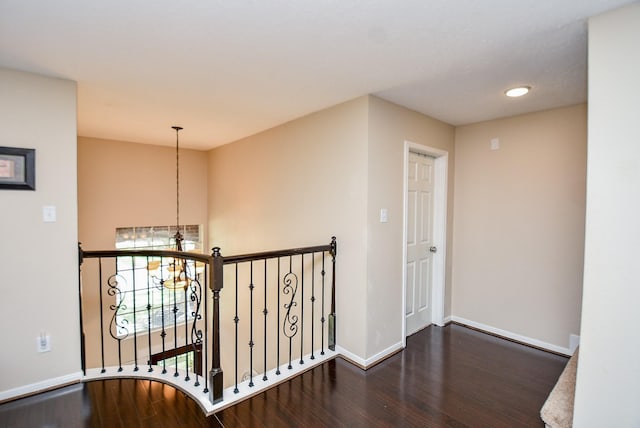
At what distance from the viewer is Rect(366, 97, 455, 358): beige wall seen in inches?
109

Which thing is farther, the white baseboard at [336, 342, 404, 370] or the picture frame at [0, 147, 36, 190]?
the white baseboard at [336, 342, 404, 370]

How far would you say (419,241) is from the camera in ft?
11.4

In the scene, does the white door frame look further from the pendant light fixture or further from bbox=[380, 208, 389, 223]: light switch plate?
the pendant light fixture

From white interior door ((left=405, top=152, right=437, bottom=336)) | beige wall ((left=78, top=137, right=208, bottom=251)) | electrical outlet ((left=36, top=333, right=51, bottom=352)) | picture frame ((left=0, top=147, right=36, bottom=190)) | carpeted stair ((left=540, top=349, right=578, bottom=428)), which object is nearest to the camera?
carpeted stair ((left=540, top=349, right=578, bottom=428))

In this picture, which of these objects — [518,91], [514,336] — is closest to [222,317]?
[514,336]

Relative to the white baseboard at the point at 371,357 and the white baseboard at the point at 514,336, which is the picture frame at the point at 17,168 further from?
the white baseboard at the point at 514,336

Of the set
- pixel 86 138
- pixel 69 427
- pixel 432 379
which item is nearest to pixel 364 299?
pixel 432 379

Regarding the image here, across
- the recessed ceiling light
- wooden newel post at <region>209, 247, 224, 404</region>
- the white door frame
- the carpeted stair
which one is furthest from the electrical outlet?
the recessed ceiling light

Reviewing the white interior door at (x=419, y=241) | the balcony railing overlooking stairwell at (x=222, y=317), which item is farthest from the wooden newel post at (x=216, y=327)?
the white interior door at (x=419, y=241)

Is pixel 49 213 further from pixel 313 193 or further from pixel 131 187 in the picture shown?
pixel 131 187

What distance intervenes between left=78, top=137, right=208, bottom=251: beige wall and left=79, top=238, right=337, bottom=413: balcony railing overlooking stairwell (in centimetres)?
61

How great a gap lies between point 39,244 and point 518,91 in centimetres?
399

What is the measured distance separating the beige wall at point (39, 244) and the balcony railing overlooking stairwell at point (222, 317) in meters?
0.16

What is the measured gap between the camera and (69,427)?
1943 millimetres
